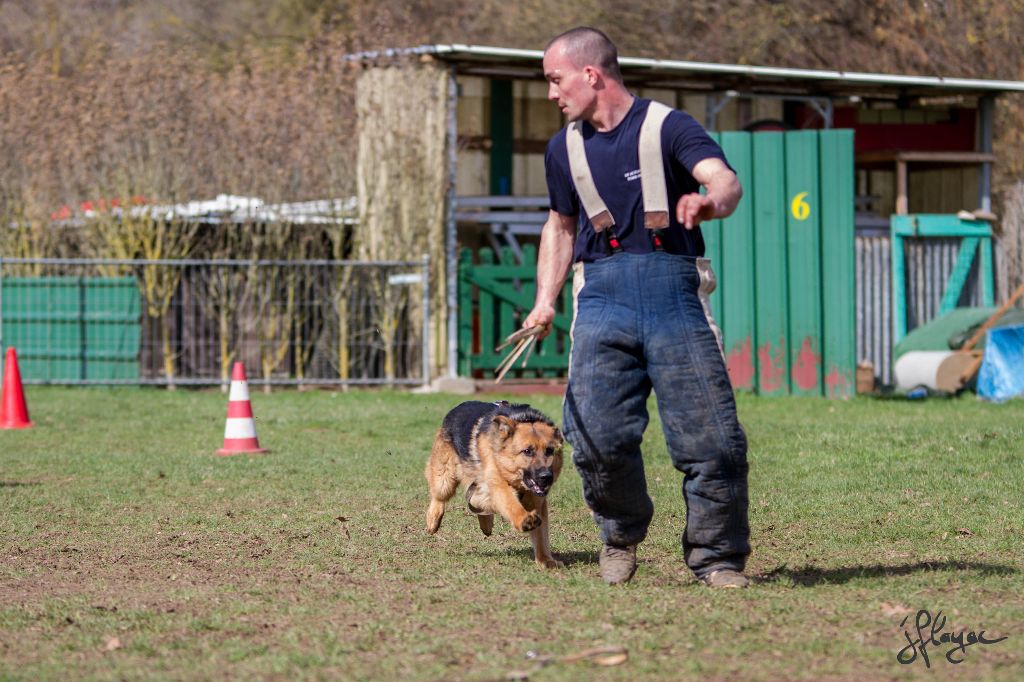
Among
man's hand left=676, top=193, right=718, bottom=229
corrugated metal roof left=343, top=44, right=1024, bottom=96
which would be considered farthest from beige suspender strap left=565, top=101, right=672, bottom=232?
corrugated metal roof left=343, top=44, right=1024, bottom=96

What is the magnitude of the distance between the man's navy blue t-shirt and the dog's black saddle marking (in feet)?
4.59

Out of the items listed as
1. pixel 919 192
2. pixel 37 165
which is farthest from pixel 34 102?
pixel 919 192

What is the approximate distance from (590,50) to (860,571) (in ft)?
8.42

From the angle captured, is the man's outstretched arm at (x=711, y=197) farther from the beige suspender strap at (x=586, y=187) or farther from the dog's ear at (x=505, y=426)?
the dog's ear at (x=505, y=426)

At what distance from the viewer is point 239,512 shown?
8.46 m

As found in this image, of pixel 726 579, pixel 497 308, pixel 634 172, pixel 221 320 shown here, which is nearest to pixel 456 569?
pixel 726 579

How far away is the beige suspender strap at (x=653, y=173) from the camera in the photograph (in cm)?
550

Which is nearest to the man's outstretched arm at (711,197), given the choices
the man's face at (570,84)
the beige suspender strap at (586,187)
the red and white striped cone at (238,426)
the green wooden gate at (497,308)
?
the beige suspender strap at (586,187)

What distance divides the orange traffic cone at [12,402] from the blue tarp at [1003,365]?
382 inches

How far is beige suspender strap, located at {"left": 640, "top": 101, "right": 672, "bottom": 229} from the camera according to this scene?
18.1ft

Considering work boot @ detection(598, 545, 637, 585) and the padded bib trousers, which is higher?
the padded bib trousers

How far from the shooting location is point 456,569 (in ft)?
21.3

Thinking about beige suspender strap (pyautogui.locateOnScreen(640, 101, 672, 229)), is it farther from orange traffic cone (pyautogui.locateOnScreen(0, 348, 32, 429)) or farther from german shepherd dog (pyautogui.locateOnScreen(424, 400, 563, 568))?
orange traffic cone (pyautogui.locateOnScreen(0, 348, 32, 429))

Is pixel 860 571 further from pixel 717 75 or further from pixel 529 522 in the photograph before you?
pixel 717 75
